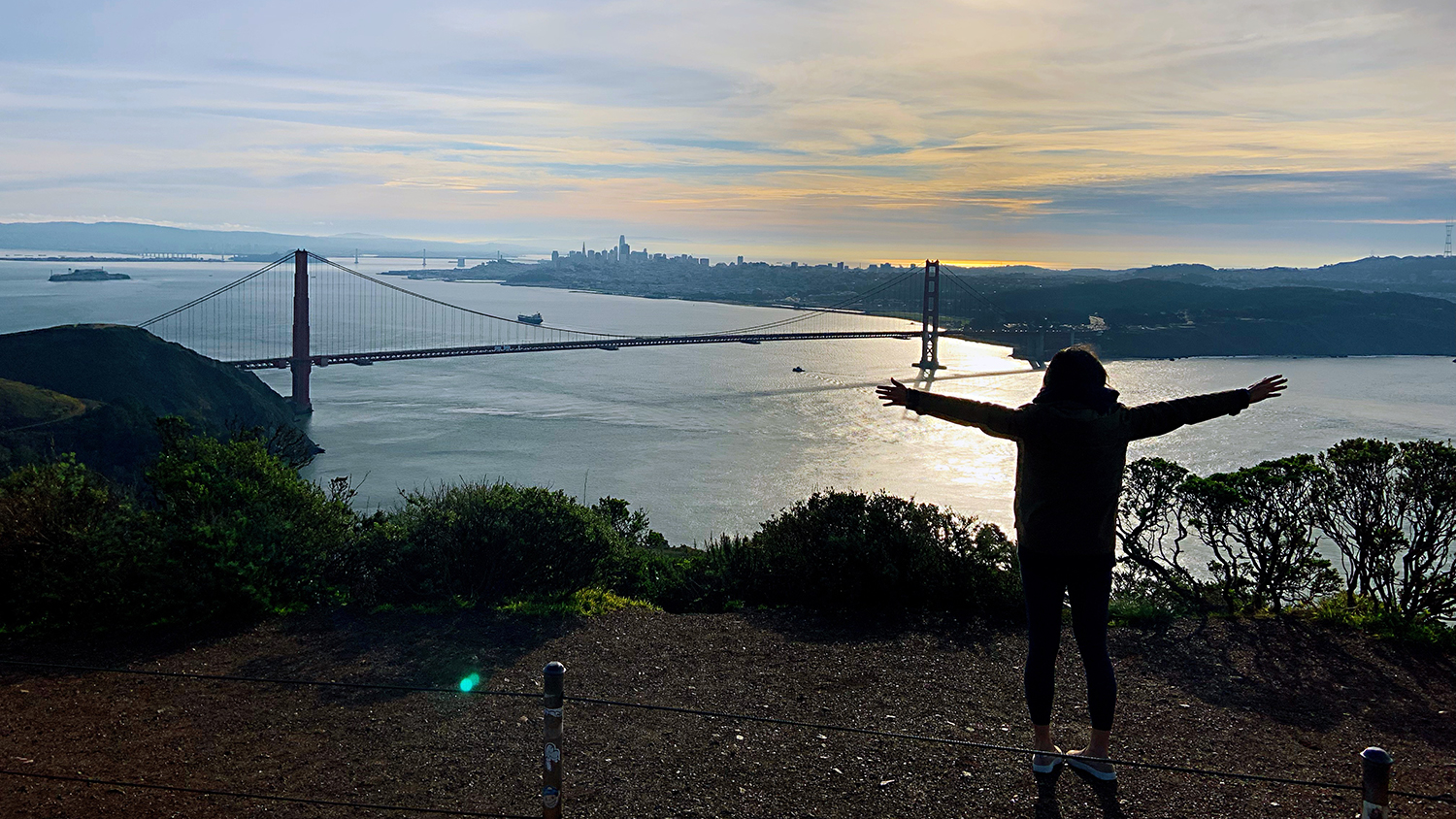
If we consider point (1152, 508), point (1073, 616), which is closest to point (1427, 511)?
point (1152, 508)

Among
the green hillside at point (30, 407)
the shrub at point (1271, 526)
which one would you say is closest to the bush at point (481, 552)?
the shrub at point (1271, 526)

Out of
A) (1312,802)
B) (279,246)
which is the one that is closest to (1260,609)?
(1312,802)

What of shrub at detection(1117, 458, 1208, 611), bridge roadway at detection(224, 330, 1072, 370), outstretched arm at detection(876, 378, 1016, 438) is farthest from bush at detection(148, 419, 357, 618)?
bridge roadway at detection(224, 330, 1072, 370)

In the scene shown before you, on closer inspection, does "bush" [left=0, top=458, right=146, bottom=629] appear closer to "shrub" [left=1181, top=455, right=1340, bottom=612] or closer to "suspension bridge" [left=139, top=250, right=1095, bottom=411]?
"shrub" [left=1181, top=455, right=1340, bottom=612]

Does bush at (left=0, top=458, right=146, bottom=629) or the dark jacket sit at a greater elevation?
the dark jacket

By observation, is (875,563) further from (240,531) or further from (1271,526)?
(240,531)
